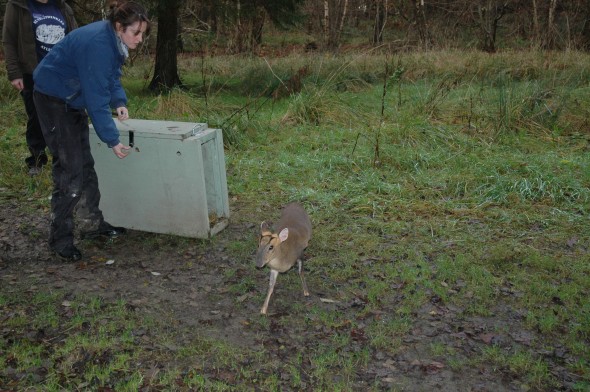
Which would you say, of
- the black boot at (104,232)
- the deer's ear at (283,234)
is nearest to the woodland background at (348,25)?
the black boot at (104,232)

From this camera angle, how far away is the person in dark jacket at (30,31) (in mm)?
5734

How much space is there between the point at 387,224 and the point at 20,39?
4052 mm

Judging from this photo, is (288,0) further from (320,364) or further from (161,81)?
Result: (320,364)

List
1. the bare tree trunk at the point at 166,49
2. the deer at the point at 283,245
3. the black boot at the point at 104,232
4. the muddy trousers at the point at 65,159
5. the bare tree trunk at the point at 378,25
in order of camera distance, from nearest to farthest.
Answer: the deer at the point at 283,245, the muddy trousers at the point at 65,159, the black boot at the point at 104,232, the bare tree trunk at the point at 166,49, the bare tree trunk at the point at 378,25

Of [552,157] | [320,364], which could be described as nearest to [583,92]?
[552,157]

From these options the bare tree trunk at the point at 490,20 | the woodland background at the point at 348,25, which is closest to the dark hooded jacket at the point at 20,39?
the woodland background at the point at 348,25

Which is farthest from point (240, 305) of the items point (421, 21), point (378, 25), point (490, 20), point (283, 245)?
point (378, 25)

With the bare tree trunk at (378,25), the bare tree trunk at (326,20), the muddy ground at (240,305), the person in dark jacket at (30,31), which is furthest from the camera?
the bare tree trunk at (326,20)

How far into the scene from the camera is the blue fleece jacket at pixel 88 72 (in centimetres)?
399

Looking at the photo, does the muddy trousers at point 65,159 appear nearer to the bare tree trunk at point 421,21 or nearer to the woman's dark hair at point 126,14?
the woman's dark hair at point 126,14

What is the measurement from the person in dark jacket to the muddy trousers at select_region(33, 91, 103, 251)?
71.8 inches

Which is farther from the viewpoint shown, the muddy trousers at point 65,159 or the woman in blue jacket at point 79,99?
the muddy trousers at point 65,159

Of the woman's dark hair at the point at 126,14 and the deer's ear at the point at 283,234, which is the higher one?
the woman's dark hair at the point at 126,14

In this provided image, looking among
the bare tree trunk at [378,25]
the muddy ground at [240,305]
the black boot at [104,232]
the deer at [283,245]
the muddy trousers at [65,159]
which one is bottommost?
the muddy ground at [240,305]
